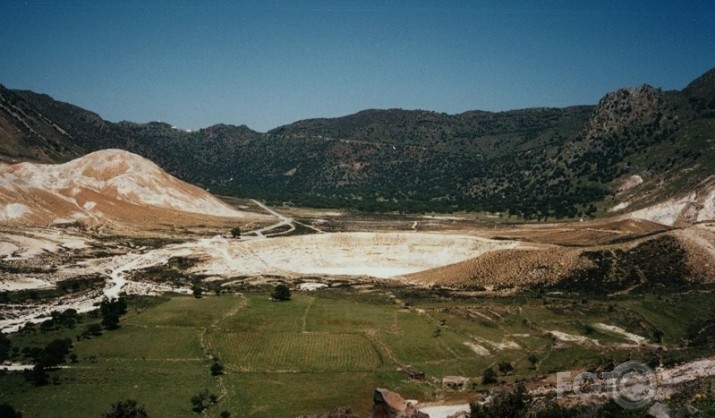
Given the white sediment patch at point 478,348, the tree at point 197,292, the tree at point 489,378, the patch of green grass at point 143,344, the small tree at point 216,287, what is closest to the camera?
the tree at point 489,378

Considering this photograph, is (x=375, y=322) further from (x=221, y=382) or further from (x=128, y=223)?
(x=128, y=223)

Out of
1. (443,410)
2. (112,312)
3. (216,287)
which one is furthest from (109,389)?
(216,287)

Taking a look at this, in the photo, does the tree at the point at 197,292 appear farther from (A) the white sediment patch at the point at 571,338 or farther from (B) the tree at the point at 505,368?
(A) the white sediment patch at the point at 571,338

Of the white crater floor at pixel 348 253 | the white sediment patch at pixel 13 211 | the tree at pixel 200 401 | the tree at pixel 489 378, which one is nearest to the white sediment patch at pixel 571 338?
the tree at pixel 489 378

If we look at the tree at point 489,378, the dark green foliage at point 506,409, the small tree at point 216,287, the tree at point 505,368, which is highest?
the dark green foliage at point 506,409

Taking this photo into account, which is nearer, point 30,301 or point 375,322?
point 375,322

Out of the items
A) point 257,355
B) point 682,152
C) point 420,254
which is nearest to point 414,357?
point 257,355

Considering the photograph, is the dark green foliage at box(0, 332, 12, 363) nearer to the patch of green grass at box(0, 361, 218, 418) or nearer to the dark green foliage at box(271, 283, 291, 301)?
the patch of green grass at box(0, 361, 218, 418)

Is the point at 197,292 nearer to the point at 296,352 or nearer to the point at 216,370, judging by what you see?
the point at 296,352

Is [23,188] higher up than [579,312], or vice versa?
[23,188]
